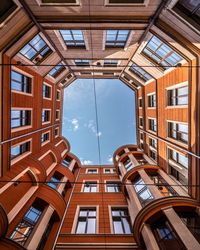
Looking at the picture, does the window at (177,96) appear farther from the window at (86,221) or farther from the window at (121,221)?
the window at (86,221)

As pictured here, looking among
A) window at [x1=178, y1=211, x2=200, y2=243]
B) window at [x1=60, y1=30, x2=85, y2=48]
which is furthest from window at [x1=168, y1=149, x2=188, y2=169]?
window at [x1=60, y1=30, x2=85, y2=48]

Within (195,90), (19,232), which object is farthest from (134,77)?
(19,232)

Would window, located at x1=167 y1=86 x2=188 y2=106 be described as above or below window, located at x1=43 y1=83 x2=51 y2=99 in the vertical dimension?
below

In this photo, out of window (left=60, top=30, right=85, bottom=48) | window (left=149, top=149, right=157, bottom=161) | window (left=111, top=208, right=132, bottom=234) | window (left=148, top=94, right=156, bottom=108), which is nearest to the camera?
window (left=60, top=30, right=85, bottom=48)

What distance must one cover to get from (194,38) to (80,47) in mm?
9001

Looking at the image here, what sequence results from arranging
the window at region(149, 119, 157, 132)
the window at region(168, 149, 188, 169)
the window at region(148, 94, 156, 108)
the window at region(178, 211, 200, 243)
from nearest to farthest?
the window at region(178, 211, 200, 243)
the window at region(168, 149, 188, 169)
the window at region(148, 94, 156, 108)
the window at region(149, 119, 157, 132)

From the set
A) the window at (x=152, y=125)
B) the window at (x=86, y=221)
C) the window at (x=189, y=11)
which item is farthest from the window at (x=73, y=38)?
the window at (x=86, y=221)

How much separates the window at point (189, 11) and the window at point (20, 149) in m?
13.1

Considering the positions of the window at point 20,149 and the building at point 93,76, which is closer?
the building at point 93,76

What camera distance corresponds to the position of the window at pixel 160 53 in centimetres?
1331

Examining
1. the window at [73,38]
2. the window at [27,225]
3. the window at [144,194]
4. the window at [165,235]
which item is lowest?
the window at [27,225]

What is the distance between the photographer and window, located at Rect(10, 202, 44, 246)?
1130cm

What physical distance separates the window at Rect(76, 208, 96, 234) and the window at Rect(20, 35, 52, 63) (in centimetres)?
1370

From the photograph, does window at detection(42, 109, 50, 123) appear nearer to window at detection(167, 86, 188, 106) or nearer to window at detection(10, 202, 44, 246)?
window at detection(10, 202, 44, 246)
